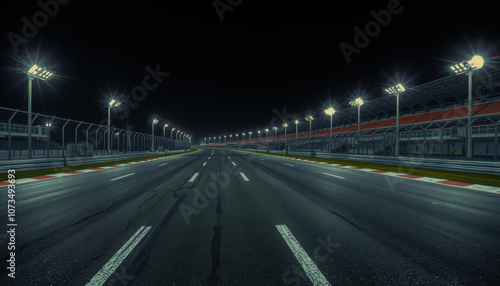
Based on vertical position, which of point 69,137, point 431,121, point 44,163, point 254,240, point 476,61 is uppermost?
point 476,61

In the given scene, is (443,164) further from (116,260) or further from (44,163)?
(44,163)

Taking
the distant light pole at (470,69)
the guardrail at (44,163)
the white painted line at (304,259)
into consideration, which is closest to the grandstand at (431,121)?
the distant light pole at (470,69)

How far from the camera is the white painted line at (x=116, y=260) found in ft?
8.46

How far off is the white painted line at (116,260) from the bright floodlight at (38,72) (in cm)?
1677

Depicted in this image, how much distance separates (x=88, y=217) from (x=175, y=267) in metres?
3.19

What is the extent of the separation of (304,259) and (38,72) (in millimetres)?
19531

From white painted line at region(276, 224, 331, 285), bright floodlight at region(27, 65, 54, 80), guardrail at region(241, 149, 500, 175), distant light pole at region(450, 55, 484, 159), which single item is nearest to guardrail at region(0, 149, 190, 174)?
bright floodlight at region(27, 65, 54, 80)

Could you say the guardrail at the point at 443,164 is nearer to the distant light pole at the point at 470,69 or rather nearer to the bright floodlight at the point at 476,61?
the distant light pole at the point at 470,69

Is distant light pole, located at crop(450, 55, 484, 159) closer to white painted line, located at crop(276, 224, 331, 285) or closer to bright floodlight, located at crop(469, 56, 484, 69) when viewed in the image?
bright floodlight, located at crop(469, 56, 484, 69)

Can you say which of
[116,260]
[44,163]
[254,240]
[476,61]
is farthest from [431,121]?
[44,163]

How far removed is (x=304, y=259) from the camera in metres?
3.06

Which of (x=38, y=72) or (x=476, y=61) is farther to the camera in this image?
(x=476, y=61)

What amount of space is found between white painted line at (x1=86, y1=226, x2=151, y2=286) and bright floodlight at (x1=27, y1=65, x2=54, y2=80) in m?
16.8

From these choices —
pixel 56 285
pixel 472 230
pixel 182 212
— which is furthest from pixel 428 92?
pixel 56 285
